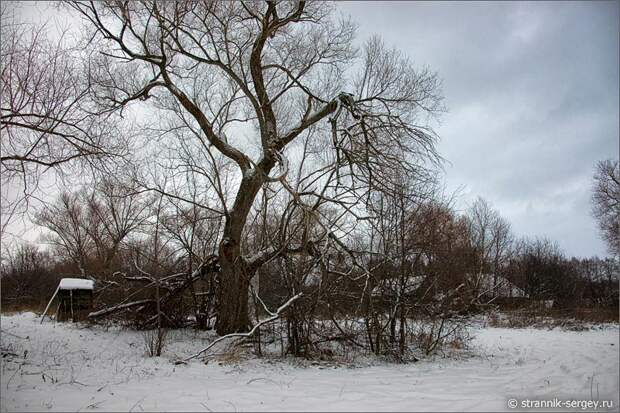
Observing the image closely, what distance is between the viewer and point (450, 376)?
690cm

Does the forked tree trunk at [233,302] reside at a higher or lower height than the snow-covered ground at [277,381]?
higher

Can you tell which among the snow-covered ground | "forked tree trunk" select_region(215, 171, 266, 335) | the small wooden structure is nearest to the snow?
the small wooden structure

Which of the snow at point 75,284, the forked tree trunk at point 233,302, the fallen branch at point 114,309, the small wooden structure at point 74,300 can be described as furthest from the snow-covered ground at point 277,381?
the small wooden structure at point 74,300

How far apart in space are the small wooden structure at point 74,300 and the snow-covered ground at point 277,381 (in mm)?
3572

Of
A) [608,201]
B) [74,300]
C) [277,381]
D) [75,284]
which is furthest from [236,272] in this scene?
[608,201]

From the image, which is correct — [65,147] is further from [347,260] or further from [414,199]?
[414,199]

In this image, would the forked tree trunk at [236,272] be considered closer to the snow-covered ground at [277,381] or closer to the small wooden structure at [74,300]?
the snow-covered ground at [277,381]

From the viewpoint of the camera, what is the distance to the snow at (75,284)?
525 inches

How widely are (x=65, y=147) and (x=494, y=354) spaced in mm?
10467

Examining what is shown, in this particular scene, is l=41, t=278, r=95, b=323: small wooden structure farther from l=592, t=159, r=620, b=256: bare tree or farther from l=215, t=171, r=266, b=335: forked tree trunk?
l=592, t=159, r=620, b=256: bare tree

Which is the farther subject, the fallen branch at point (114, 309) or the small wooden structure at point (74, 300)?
the small wooden structure at point (74, 300)

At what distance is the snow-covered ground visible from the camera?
16.5 feet

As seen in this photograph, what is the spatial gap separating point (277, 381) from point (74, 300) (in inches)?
410

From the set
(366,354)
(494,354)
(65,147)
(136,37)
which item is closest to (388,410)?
(366,354)
